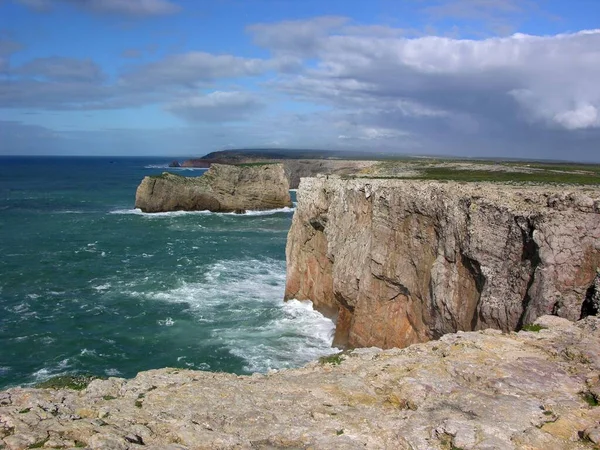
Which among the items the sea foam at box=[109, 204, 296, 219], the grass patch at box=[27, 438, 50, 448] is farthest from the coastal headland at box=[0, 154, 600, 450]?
the sea foam at box=[109, 204, 296, 219]

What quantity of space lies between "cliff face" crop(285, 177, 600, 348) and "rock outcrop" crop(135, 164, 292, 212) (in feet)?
189

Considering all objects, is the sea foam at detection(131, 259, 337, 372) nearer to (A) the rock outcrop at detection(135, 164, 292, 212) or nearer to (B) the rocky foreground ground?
(B) the rocky foreground ground

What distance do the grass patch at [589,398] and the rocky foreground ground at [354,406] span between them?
0.03 m

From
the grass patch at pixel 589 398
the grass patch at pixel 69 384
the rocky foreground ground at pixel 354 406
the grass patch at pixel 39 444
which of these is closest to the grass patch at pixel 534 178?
the rocky foreground ground at pixel 354 406

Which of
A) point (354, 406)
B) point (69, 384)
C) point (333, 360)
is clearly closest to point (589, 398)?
point (354, 406)

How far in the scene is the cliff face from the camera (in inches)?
773

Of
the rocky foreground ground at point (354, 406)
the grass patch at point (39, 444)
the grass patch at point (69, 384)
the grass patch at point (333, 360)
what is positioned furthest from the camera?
the grass patch at point (333, 360)

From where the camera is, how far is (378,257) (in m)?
27.9

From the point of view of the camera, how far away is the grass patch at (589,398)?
11758 millimetres

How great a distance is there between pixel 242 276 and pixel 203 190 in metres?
46.2

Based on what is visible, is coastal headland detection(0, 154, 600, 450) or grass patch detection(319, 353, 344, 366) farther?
grass patch detection(319, 353, 344, 366)

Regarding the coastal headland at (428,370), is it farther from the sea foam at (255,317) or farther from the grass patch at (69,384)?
the sea foam at (255,317)

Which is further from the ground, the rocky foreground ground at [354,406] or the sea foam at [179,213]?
the rocky foreground ground at [354,406]

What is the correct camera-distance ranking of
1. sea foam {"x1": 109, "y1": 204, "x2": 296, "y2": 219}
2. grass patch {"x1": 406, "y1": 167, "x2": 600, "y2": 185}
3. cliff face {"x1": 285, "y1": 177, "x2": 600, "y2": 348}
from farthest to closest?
sea foam {"x1": 109, "y1": 204, "x2": 296, "y2": 219} < grass patch {"x1": 406, "y1": 167, "x2": 600, "y2": 185} < cliff face {"x1": 285, "y1": 177, "x2": 600, "y2": 348}
